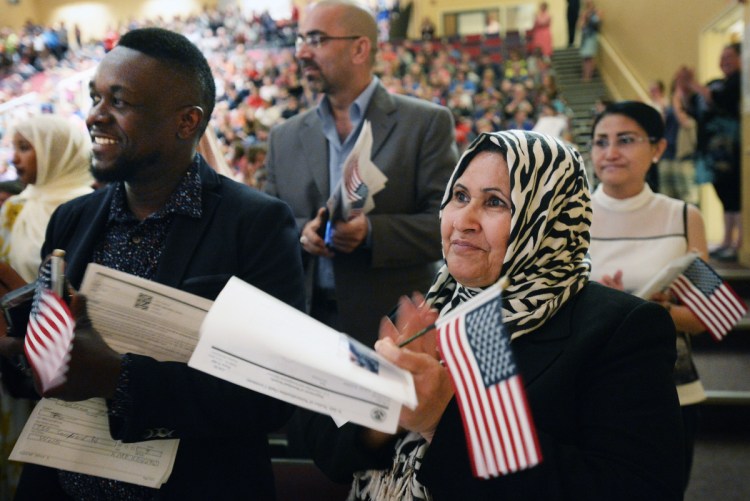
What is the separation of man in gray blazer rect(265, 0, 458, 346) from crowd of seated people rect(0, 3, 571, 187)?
3.41 metres

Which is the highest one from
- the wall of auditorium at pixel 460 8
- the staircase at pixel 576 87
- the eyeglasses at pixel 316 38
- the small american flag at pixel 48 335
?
the wall of auditorium at pixel 460 8

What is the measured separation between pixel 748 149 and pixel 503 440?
215 inches

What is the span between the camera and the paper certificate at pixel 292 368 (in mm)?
1017

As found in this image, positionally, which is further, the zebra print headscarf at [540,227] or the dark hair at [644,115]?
the dark hair at [644,115]

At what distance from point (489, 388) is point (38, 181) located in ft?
8.70

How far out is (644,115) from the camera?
260 centimetres

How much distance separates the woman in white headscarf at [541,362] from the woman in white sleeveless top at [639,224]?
970 millimetres

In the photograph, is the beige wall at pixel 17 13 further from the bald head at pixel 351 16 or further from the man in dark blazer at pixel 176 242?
the man in dark blazer at pixel 176 242

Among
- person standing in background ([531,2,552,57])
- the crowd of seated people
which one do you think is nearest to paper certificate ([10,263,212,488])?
the crowd of seated people

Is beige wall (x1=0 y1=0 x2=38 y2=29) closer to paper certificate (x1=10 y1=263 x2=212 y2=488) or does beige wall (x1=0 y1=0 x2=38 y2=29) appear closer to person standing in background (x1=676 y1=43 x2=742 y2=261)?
person standing in background (x1=676 y1=43 x2=742 y2=261)

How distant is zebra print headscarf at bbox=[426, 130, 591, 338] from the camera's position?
138 cm

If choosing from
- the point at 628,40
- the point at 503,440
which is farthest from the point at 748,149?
the point at 628,40

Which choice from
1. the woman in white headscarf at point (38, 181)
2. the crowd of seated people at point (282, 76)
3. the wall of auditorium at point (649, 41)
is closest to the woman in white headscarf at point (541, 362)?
the woman in white headscarf at point (38, 181)

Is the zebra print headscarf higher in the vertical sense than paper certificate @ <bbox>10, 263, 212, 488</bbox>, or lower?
higher
